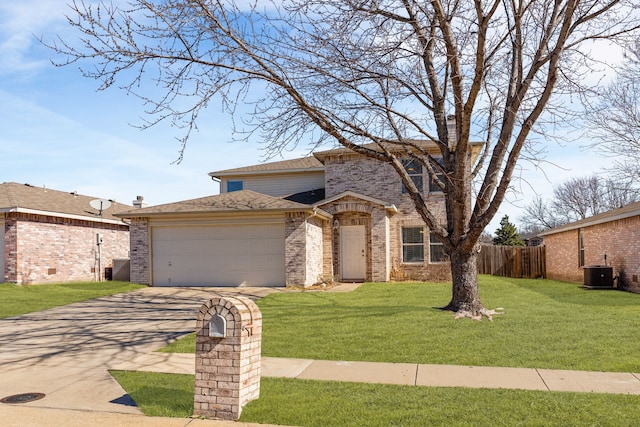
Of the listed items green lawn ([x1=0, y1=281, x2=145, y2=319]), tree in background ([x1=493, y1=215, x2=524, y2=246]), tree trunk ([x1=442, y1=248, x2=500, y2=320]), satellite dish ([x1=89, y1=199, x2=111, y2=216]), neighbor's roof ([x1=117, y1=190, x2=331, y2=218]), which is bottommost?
green lawn ([x1=0, y1=281, x2=145, y2=319])

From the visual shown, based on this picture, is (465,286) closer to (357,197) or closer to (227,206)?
(357,197)

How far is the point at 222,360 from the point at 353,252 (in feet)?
52.6

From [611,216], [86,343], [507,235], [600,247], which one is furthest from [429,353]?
[507,235]

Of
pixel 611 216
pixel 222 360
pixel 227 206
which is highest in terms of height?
pixel 227 206

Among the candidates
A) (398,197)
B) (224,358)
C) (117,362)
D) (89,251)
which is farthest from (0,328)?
Answer: (398,197)

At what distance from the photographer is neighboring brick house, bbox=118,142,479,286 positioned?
18453mm

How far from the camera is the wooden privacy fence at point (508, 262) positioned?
1082 inches

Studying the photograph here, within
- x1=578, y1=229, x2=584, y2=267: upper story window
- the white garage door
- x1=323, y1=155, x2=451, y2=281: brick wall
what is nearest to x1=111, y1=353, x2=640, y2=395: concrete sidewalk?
the white garage door

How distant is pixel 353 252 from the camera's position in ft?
69.9

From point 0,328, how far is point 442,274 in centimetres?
1572

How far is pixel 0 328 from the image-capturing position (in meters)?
11.0

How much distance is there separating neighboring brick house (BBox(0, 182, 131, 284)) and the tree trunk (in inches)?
618

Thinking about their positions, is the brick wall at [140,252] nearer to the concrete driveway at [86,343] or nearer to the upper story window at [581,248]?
the concrete driveway at [86,343]

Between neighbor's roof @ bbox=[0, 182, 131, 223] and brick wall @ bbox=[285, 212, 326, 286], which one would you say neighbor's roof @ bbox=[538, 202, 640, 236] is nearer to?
brick wall @ bbox=[285, 212, 326, 286]
